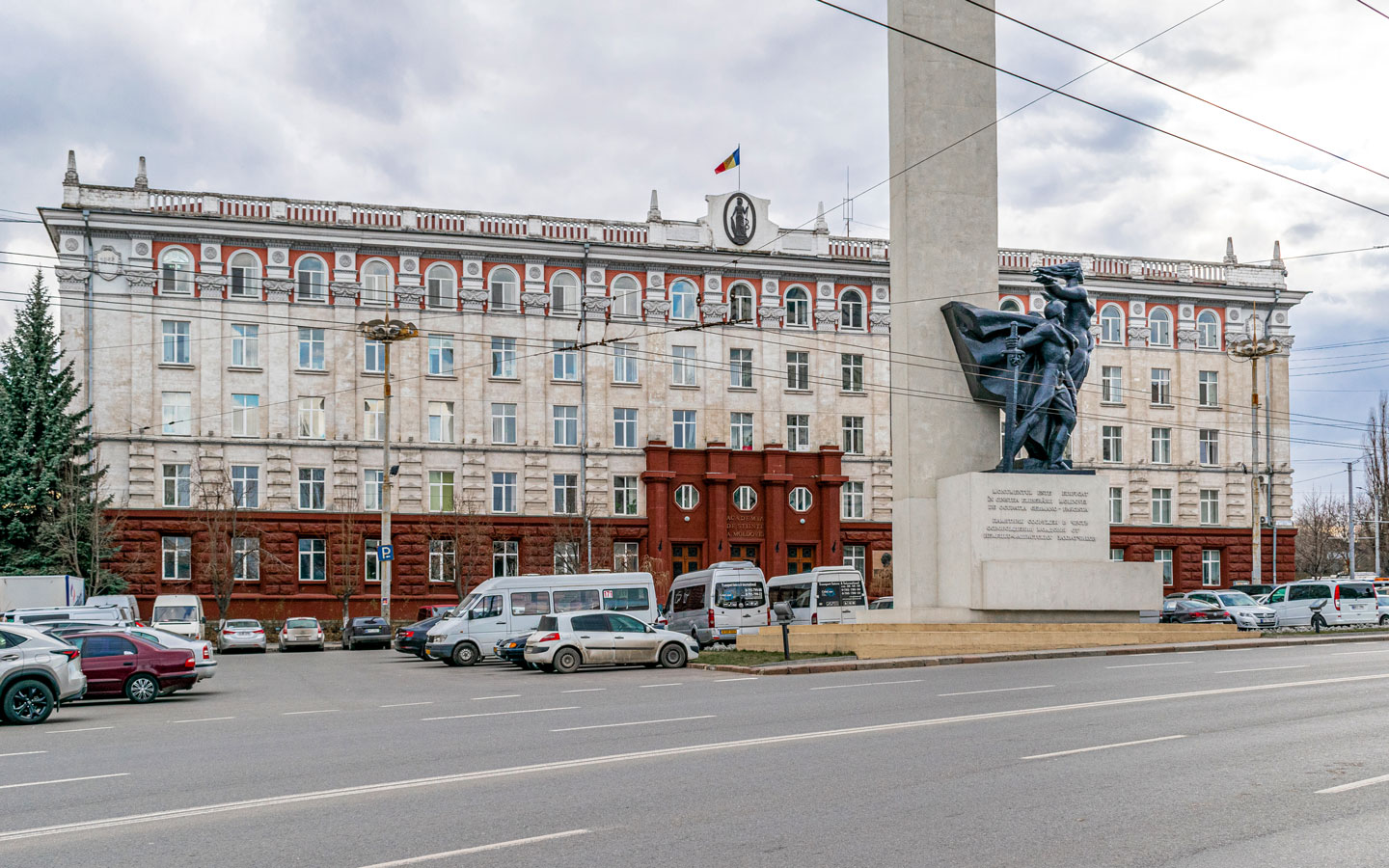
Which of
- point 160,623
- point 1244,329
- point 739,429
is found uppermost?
Result: point 1244,329

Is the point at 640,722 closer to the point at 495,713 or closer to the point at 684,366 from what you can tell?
the point at 495,713

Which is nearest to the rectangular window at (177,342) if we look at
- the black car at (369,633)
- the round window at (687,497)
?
the black car at (369,633)

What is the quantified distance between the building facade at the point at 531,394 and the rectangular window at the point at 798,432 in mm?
169

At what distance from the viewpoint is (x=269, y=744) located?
15.5 metres

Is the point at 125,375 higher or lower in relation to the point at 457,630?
higher

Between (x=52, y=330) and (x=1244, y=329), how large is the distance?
58.1m

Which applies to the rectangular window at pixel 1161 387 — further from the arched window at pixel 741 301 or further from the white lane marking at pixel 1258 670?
the white lane marking at pixel 1258 670

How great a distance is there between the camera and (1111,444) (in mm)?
68875

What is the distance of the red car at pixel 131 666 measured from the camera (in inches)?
985


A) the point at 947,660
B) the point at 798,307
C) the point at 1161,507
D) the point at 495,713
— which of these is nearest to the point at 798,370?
the point at 798,307

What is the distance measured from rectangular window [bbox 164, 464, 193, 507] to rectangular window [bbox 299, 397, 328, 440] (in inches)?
197

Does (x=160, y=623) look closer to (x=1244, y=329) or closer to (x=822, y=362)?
(x=822, y=362)

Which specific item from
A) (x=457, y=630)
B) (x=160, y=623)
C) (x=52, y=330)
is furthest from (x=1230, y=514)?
(x=52, y=330)

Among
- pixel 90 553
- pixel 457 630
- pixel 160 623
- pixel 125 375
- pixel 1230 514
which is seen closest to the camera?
pixel 457 630
